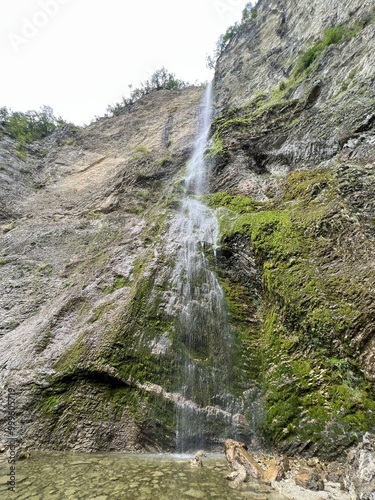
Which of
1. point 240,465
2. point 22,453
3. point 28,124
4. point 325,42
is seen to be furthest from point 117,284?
point 28,124

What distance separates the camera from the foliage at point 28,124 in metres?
28.1

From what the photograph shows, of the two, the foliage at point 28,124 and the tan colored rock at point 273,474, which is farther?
the foliage at point 28,124

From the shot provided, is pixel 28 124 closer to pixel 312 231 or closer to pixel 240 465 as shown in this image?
pixel 312 231

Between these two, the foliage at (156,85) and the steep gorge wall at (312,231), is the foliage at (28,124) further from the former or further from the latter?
the steep gorge wall at (312,231)

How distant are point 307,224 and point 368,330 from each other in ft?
10.4

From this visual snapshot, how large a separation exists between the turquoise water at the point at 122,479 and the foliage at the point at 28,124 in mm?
26987

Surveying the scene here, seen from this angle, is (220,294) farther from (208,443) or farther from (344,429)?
(344,429)

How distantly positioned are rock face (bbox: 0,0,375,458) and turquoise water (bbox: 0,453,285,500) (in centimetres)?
75

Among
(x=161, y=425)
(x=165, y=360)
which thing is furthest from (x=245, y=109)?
(x=161, y=425)

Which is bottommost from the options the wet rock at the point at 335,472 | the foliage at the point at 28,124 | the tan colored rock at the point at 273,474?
the wet rock at the point at 335,472

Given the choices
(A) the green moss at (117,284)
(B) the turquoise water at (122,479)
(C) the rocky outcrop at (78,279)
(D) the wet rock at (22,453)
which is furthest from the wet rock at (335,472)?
(A) the green moss at (117,284)

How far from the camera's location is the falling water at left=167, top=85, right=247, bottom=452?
608cm

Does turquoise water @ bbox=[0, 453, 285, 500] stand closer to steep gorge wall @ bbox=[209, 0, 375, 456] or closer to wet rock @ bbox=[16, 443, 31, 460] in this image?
wet rock @ bbox=[16, 443, 31, 460]

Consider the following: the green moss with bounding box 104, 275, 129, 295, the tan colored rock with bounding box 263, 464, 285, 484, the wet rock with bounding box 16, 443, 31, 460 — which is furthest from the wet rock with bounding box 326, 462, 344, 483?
the green moss with bounding box 104, 275, 129, 295
